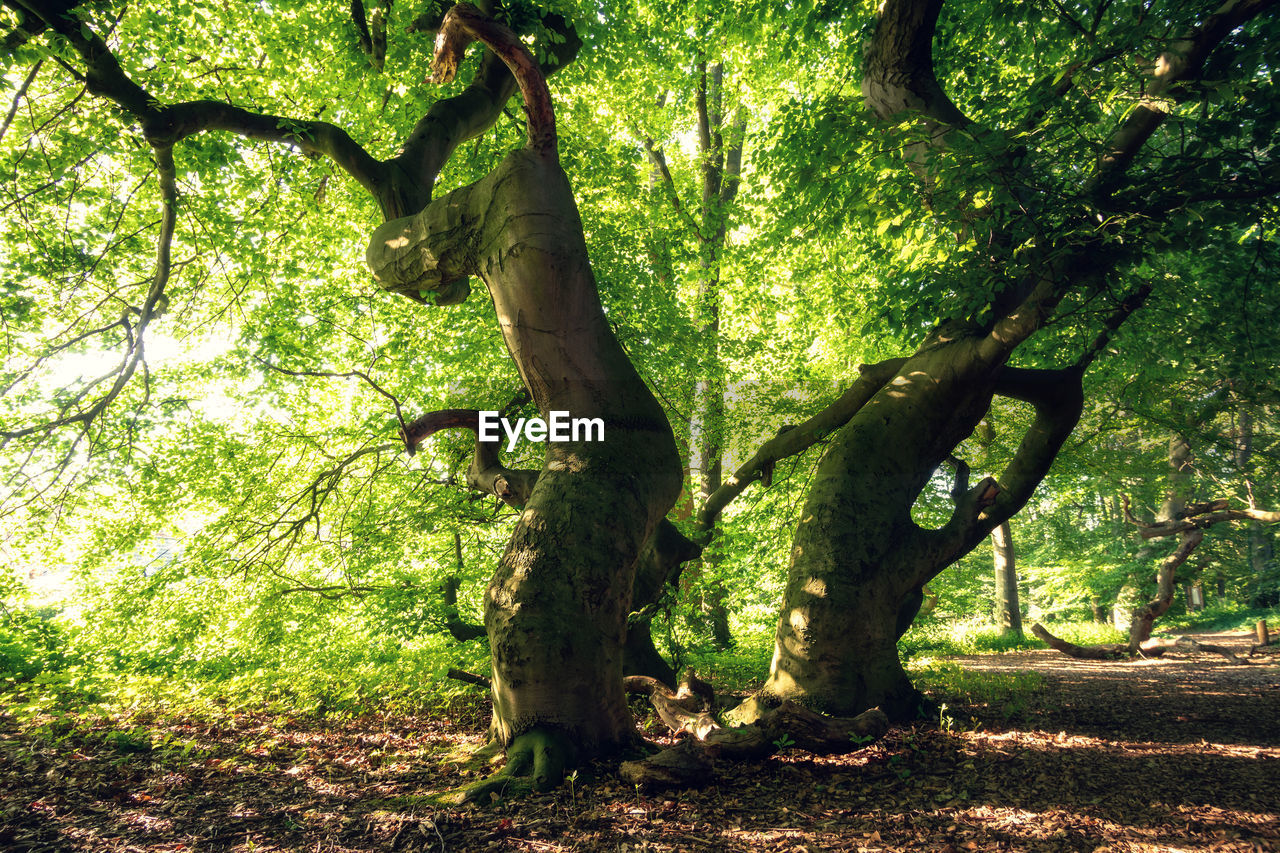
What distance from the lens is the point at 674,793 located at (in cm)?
362

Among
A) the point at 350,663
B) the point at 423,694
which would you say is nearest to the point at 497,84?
the point at 423,694

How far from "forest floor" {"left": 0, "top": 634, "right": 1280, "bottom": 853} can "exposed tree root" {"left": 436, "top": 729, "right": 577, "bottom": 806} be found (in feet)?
0.37

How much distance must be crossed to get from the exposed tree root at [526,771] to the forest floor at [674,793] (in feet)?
0.37

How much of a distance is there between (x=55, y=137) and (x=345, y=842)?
287 inches

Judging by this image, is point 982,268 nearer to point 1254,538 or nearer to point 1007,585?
point 1007,585

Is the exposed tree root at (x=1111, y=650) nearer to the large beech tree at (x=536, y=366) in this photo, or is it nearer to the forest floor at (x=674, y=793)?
the forest floor at (x=674, y=793)

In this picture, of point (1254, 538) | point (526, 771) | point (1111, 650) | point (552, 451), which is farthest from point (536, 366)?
point (1254, 538)

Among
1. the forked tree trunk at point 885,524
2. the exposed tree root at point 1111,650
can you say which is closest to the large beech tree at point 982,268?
the forked tree trunk at point 885,524

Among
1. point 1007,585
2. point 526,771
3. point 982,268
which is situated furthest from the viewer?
point 1007,585

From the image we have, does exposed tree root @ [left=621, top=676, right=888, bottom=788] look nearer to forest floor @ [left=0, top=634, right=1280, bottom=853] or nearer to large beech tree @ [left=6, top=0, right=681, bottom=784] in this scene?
forest floor @ [left=0, top=634, right=1280, bottom=853]

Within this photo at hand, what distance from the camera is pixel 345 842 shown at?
299cm

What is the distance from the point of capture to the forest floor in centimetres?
299

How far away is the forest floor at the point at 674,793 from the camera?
299cm

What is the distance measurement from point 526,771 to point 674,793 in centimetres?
94
